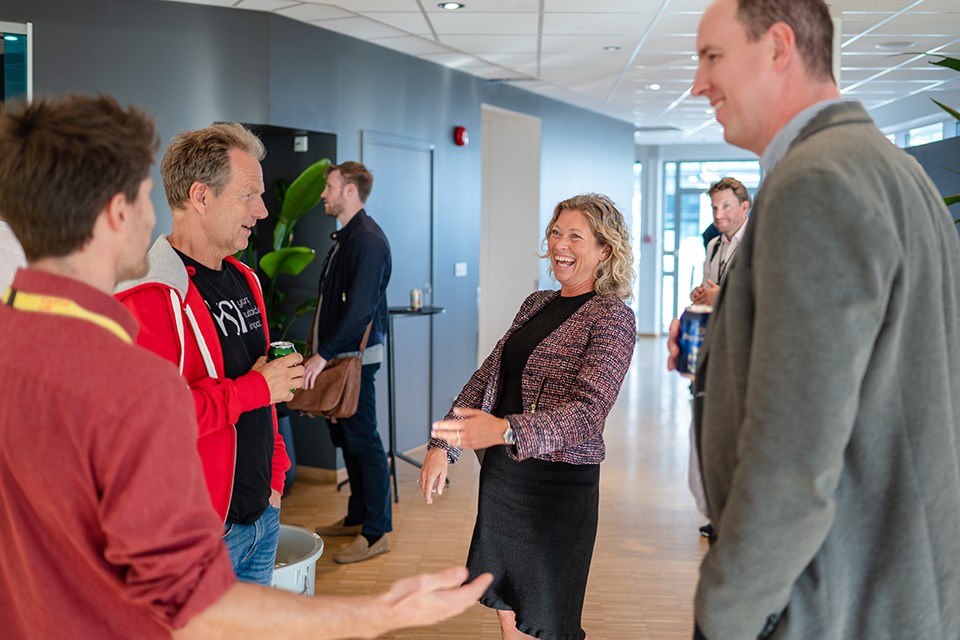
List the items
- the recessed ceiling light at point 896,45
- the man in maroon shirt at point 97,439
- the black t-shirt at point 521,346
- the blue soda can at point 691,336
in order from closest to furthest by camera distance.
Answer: the man in maroon shirt at point 97,439 → the blue soda can at point 691,336 → the black t-shirt at point 521,346 → the recessed ceiling light at point 896,45

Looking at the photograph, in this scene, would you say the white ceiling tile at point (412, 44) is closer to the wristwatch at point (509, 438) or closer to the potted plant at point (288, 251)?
the potted plant at point (288, 251)

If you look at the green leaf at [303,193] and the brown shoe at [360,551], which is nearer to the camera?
the brown shoe at [360,551]

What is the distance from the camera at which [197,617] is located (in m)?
1.10

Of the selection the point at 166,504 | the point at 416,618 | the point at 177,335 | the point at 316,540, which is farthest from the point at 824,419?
the point at 316,540

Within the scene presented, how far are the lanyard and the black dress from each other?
5.09 feet

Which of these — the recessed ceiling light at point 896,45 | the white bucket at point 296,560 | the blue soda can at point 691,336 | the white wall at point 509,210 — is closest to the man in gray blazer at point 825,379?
the blue soda can at point 691,336

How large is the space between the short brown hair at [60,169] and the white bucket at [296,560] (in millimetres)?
1757

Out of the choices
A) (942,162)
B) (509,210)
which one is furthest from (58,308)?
(509,210)

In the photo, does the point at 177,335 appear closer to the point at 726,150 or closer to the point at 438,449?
the point at 438,449

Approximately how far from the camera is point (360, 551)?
4359 millimetres

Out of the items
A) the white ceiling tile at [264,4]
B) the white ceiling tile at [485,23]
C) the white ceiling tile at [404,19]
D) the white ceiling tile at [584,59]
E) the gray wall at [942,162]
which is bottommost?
the gray wall at [942,162]

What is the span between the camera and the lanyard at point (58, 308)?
1093 millimetres

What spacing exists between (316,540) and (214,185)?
1.43 m

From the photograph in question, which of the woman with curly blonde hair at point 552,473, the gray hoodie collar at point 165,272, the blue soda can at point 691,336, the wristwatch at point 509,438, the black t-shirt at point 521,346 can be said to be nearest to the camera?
the blue soda can at point 691,336
